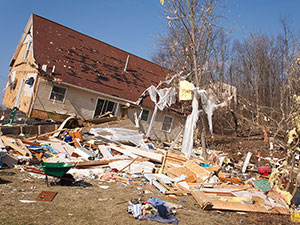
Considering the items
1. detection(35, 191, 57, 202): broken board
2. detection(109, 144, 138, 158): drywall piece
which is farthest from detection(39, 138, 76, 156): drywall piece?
detection(35, 191, 57, 202): broken board

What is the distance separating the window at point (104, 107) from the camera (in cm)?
1681

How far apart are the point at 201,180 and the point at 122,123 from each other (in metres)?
7.94

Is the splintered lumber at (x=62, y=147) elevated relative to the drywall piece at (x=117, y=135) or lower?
lower

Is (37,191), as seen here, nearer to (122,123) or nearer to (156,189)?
(156,189)

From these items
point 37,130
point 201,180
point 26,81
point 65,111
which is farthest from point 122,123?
point 201,180

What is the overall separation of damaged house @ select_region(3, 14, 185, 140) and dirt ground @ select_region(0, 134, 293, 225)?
7907 millimetres

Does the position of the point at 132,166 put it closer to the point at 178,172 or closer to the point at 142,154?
the point at 142,154

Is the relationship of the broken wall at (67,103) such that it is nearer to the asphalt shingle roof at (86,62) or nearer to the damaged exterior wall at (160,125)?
the asphalt shingle roof at (86,62)

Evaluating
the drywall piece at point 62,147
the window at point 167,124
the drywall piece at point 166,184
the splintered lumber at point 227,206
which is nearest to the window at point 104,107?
the window at point 167,124

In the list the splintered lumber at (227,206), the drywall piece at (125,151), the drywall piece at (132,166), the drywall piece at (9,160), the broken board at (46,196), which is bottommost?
the drywall piece at (9,160)

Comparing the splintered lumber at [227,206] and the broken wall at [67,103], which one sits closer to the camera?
the splintered lumber at [227,206]

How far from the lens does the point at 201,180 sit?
8.75 metres

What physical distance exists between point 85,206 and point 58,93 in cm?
1092

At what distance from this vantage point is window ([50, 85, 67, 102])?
15.1 meters
